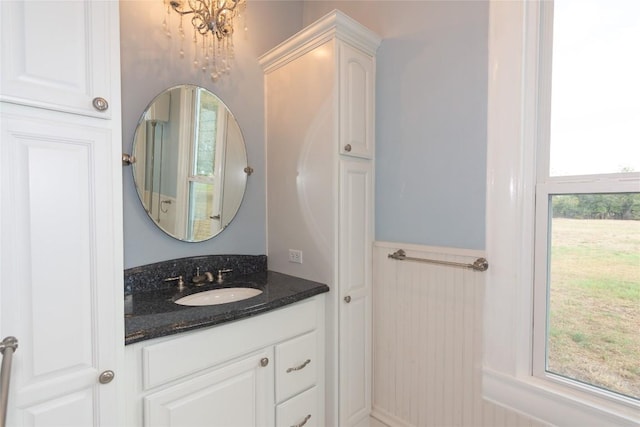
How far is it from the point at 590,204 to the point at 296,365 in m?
1.39

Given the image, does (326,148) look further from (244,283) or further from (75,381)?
(75,381)

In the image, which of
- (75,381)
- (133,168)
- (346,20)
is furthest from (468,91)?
(75,381)

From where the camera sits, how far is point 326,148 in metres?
1.60

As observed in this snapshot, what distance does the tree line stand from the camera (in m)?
1.08

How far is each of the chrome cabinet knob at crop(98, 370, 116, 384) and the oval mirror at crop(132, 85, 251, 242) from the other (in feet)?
2.69

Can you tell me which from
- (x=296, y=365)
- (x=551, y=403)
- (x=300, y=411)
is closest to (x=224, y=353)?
(x=296, y=365)

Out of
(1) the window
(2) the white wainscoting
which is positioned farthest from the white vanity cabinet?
(1) the window

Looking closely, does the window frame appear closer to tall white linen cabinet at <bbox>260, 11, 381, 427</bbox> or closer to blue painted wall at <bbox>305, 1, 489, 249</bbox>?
blue painted wall at <bbox>305, 1, 489, 249</bbox>

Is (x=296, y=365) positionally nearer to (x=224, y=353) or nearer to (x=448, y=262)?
(x=224, y=353)

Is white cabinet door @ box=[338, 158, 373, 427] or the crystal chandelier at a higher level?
the crystal chandelier

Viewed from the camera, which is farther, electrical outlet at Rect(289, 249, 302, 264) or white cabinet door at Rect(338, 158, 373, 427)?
electrical outlet at Rect(289, 249, 302, 264)

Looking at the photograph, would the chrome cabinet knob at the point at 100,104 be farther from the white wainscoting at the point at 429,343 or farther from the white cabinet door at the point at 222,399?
the white wainscoting at the point at 429,343

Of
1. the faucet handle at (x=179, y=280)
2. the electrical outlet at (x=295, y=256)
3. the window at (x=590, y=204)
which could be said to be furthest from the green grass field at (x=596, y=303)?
the faucet handle at (x=179, y=280)

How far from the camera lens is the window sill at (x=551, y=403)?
1.09 m
